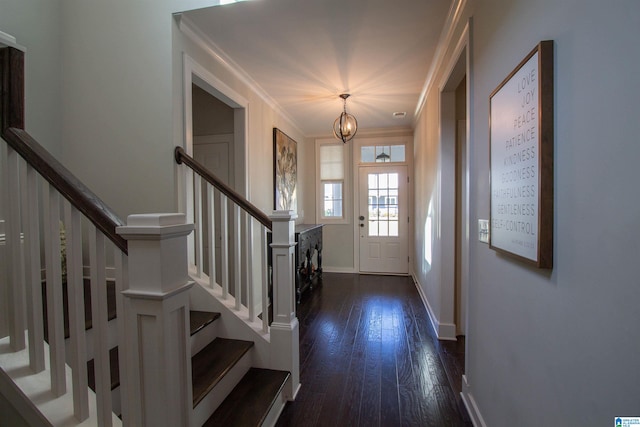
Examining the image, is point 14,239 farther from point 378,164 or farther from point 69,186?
point 378,164

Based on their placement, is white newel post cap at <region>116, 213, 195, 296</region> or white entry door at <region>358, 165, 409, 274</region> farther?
white entry door at <region>358, 165, 409, 274</region>

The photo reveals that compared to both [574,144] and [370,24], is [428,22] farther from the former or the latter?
[574,144]

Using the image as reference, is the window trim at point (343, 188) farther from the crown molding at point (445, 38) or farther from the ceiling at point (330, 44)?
the crown molding at point (445, 38)

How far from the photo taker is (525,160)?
1.09 meters

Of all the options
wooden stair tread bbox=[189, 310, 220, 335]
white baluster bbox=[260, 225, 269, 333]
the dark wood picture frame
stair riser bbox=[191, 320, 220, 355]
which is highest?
the dark wood picture frame

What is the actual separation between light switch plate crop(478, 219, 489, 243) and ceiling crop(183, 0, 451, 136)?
1.53 meters

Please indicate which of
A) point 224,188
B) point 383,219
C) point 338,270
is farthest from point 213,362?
point 383,219

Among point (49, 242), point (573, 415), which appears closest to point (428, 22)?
point (573, 415)

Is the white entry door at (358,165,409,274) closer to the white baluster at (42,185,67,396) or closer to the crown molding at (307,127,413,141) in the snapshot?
the crown molding at (307,127,413,141)

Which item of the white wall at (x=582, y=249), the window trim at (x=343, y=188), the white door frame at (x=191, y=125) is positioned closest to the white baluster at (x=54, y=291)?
the white door frame at (x=191, y=125)

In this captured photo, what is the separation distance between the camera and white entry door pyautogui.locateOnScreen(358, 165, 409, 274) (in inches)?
206

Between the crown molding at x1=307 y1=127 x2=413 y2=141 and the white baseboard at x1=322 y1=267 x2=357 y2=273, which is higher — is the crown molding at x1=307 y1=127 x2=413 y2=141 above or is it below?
above

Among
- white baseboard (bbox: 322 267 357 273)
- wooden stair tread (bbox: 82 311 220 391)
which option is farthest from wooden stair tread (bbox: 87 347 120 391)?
white baseboard (bbox: 322 267 357 273)

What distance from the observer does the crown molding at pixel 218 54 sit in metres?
2.23
